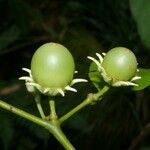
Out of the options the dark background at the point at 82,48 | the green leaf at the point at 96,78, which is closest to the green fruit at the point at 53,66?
the green leaf at the point at 96,78

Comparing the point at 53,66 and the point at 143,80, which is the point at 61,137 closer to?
the point at 53,66

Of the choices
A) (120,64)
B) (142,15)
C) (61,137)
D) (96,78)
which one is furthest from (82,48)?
(61,137)

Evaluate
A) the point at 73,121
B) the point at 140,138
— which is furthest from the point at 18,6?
the point at 140,138

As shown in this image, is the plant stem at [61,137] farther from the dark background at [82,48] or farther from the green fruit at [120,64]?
the dark background at [82,48]

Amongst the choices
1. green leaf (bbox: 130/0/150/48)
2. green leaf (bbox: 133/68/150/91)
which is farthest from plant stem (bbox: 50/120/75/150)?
green leaf (bbox: 130/0/150/48)

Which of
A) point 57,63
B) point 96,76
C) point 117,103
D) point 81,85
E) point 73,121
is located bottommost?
point 117,103

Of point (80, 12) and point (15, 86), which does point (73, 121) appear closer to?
point (15, 86)
